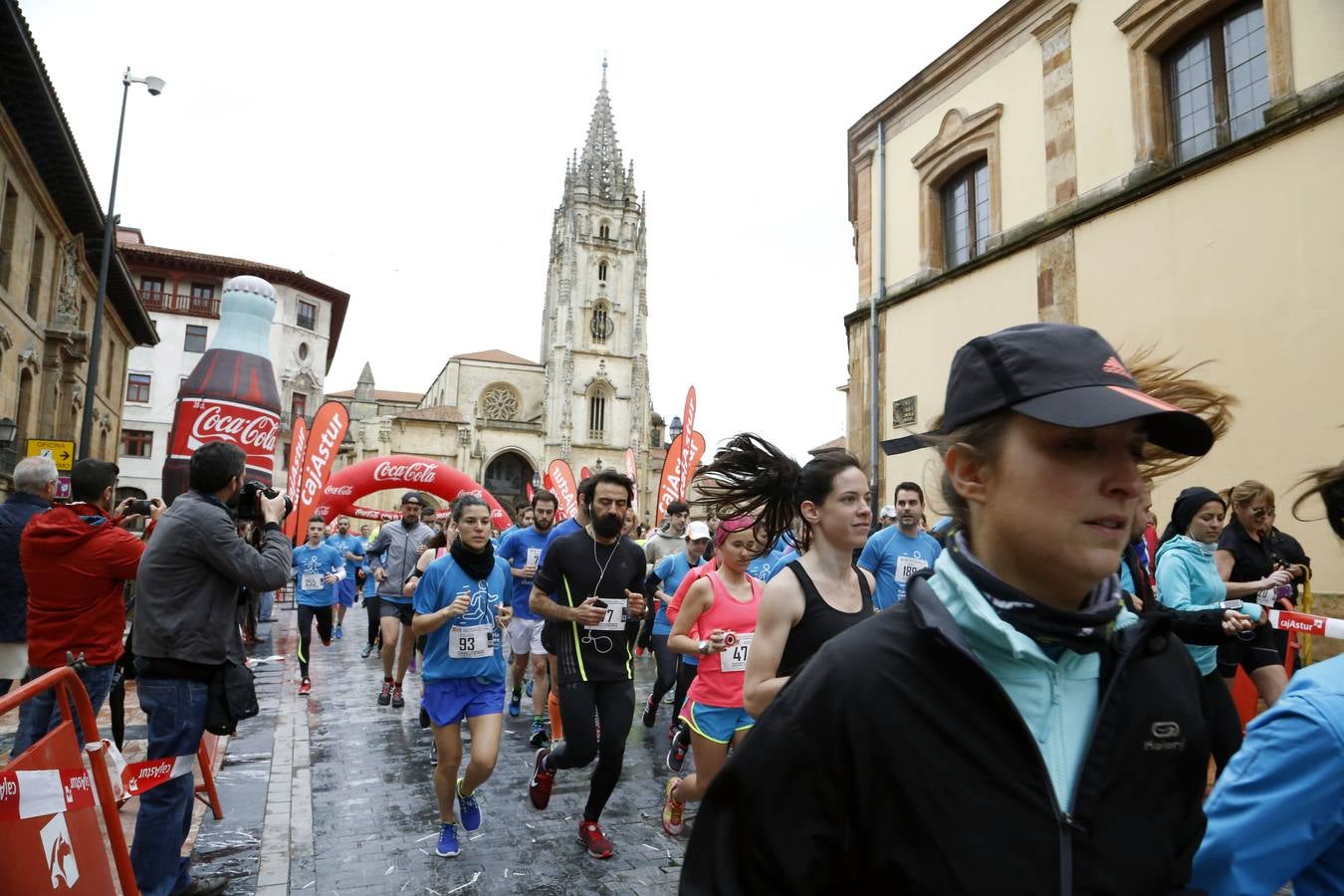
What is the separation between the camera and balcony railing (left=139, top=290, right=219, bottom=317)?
46.3 metres

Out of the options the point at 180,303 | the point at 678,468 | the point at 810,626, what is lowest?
the point at 810,626

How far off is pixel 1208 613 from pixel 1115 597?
149 inches

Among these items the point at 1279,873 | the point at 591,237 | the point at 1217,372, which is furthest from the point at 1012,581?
the point at 591,237

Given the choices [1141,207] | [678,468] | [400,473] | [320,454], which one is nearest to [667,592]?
[678,468]

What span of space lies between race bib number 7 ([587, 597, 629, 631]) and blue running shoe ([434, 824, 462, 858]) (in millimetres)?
1416

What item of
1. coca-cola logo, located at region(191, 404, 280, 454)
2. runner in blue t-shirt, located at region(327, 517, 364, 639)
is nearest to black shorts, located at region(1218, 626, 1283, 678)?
runner in blue t-shirt, located at region(327, 517, 364, 639)

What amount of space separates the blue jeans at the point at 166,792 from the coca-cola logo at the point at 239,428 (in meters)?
8.01

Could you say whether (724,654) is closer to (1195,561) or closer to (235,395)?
(1195,561)

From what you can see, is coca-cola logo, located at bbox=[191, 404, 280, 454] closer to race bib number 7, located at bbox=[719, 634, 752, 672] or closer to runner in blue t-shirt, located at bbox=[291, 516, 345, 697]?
A: runner in blue t-shirt, located at bbox=[291, 516, 345, 697]

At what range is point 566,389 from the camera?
6594 centimetres

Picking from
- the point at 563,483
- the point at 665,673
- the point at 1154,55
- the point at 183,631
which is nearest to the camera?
the point at 183,631

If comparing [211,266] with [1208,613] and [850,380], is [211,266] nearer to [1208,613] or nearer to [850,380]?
[850,380]

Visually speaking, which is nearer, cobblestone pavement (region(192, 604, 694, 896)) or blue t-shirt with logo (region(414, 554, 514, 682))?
cobblestone pavement (region(192, 604, 694, 896))

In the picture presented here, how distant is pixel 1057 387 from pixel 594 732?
174 inches
